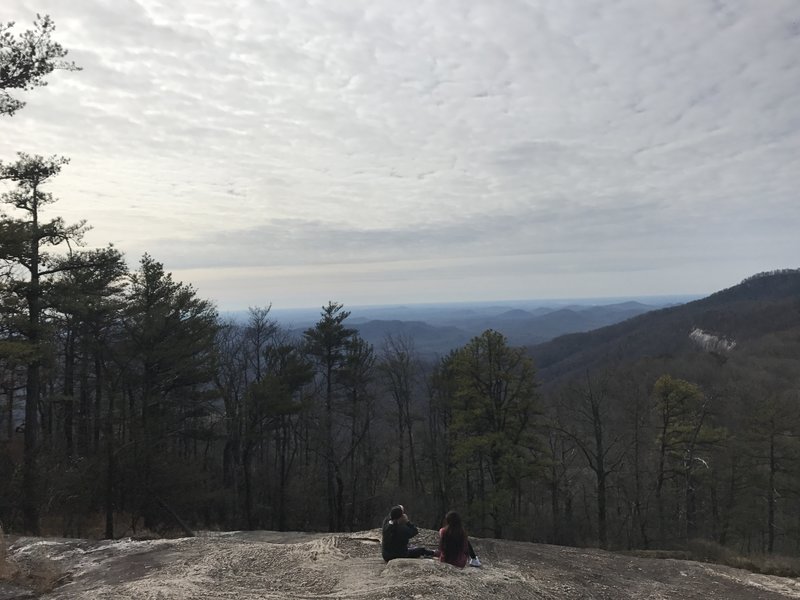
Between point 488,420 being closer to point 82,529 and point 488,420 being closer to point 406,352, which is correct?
point 406,352

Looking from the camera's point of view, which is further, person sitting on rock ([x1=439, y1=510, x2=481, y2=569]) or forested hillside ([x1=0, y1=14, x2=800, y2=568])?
forested hillside ([x1=0, y1=14, x2=800, y2=568])

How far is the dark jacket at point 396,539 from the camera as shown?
8727 millimetres

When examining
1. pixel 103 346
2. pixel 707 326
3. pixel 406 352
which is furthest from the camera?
pixel 707 326

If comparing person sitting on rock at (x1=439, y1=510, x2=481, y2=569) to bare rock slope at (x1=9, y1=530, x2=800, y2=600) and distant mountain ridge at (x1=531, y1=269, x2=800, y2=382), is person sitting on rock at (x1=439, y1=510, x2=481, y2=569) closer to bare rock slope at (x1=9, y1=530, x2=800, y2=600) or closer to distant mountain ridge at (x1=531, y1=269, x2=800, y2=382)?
bare rock slope at (x1=9, y1=530, x2=800, y2=600)

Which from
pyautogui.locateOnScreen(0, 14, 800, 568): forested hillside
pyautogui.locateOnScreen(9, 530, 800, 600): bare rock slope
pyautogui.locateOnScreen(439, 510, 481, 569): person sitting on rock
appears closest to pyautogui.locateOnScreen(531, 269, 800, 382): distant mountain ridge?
pyautogui.locateOnScreen(0, 14, 800, 568): forested hillside

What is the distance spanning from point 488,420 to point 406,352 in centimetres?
1007

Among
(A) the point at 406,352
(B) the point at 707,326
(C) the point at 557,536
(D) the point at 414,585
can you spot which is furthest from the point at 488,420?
(B) the point at 707,326

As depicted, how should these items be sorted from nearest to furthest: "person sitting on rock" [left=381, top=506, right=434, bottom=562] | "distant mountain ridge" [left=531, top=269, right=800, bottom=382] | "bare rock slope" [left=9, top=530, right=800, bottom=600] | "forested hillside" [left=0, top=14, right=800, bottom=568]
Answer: "bare rock slope" [left=9, top=530, right=800, bottom=600]
"person sitting on rock" [left=381, top=506, right=434, bottom=562]
"forested hillside" [left=0, top=14, right=800, bottom=568]
"distant mountain ridge" [left=531, top=269, right=800, bottom=382]

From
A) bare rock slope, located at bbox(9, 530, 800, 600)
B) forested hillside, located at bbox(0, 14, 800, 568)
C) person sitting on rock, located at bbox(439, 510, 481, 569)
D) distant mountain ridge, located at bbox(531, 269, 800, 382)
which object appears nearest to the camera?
bare rock slope, located at bbox(9, 530, 800, 600)

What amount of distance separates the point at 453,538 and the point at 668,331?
11641cm

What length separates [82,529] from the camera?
16641 millimetres

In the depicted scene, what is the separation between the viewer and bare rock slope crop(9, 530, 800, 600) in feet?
24.5

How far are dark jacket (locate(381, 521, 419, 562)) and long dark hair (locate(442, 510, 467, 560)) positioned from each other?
64cm

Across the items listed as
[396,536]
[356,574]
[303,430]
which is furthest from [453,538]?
[303,430]
